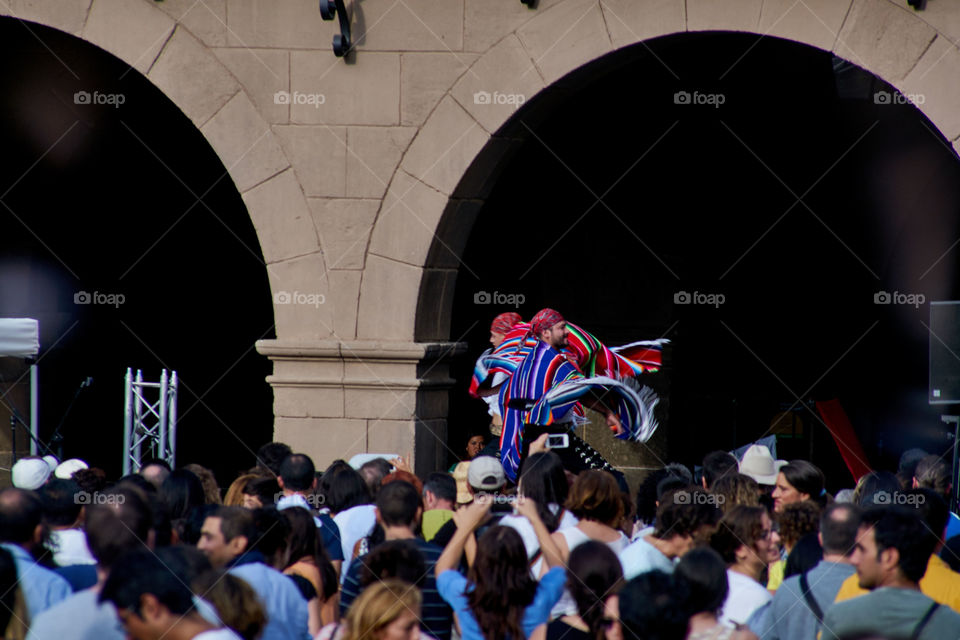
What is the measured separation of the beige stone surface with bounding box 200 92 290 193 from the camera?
861 centimetres

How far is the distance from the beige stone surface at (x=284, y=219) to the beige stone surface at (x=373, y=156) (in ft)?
1.26

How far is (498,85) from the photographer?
8.37m

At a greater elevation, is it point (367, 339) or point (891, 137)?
point (891, 137)

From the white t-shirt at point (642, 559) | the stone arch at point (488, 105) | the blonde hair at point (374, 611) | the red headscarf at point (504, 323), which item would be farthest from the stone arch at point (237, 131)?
the blonde hair at point (374, 611)

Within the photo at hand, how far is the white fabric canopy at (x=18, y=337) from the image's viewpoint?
10.4 metres

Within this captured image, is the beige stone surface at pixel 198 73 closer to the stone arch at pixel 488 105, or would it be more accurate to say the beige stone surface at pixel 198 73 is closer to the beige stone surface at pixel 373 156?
the beige stone surface at pixel 373 156

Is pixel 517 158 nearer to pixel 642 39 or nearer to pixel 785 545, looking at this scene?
pixel 642 39

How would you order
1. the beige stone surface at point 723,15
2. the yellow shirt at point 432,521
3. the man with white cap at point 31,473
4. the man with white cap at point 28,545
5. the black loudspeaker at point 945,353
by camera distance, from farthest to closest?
the black loudspeaker at point 945,353
the beige stone surface at point 723,15
the man with white cap at point 31,473
the yellow shirt at point 432,521
the man with white cap at point 28,545

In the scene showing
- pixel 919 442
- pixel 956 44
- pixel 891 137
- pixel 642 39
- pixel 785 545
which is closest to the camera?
pixel 785 545

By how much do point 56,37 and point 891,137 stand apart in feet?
25.5

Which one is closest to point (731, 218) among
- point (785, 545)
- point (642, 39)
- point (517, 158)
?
point (517, 158)

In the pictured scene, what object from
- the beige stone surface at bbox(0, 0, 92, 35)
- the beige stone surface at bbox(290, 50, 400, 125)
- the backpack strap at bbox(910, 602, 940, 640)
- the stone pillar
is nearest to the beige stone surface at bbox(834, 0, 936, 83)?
Answer: the beige stone surface at bbox(290, 50, 400, 125)

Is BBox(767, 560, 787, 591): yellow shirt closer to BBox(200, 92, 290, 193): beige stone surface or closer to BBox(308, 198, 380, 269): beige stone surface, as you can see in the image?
BBox(308, 198, 380, 269): beige stone surface

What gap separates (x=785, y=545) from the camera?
17.3ft
